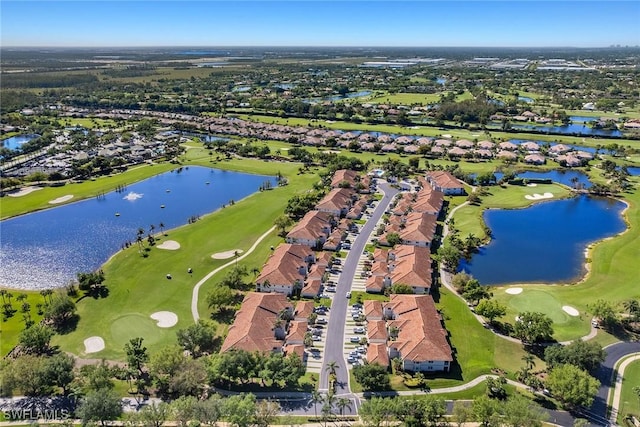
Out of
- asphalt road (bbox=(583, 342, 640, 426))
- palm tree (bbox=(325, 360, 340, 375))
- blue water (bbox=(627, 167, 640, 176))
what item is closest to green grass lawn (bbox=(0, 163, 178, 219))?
palm tree (bbox=(325, 360, 340, 375))

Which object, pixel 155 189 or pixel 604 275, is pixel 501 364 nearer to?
pixel 604 275

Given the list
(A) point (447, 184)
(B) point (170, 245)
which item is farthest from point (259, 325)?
(A) point (447, 184)

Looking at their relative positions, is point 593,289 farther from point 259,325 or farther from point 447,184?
point 259,325

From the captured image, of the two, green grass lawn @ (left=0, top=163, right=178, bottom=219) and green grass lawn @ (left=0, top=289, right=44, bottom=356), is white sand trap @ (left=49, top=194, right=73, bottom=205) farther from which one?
green grass lawn @ (left=0, top=289, right=44, bottom=356)

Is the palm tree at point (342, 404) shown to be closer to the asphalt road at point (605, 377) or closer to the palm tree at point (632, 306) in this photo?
the asphalt road at point (605, 377)

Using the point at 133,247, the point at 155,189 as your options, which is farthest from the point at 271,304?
the point at 155,189
